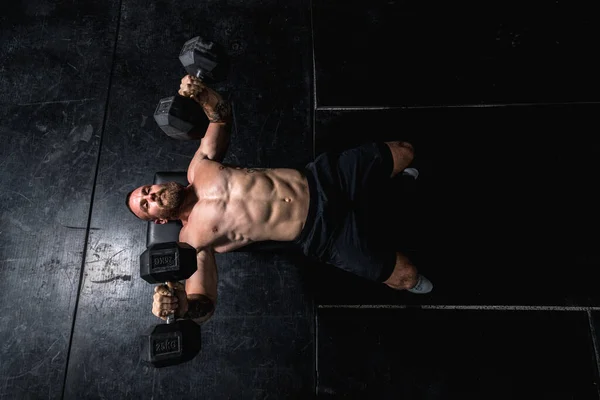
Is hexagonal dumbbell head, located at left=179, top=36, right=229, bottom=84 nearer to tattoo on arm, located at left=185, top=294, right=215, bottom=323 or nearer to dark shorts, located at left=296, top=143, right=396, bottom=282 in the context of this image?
dark shorts, located at left=296, top=143, right=396, bottom=282

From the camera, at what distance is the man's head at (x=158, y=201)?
2.06 metres

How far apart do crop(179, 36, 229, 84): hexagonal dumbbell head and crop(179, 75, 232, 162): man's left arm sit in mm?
52

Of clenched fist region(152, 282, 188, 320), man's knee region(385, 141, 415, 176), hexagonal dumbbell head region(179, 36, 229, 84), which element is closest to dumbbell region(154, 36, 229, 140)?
hexagonal dumbbell head region(179, 36, 229, 84)

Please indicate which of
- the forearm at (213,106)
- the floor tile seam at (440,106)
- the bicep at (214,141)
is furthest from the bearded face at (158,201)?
the floor tile seam at (440,106)

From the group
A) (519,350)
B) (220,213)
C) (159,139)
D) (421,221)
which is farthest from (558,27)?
(159,139)

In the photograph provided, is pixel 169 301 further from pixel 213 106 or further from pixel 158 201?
pixel 213 106

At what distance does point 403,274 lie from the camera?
2.10 m

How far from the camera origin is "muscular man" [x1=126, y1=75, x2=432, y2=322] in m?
2.04

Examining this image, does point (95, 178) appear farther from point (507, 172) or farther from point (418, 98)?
point (507, 172)

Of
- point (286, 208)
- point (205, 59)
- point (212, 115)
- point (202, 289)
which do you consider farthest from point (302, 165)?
point (202, 289)

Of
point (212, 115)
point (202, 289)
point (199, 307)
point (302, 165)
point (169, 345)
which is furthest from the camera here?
point (302, 165)

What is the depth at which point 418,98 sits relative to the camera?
272 centimetres

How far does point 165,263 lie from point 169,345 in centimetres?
33

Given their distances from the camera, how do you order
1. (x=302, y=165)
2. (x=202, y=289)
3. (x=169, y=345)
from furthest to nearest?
(x=302, y=165)
(x=202, y=289)
(x=169, y=345)
